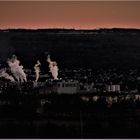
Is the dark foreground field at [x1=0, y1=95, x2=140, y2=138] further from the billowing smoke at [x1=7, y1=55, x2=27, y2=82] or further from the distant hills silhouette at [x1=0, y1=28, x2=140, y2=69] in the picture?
the distant hills silhouette at [x1=0, y1=28, x2=140, y2=69]

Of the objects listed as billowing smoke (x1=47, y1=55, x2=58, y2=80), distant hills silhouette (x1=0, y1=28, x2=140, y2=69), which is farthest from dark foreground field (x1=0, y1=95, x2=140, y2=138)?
distant hills silhouette (x1=0, y1=28, x2=140, y2=69)

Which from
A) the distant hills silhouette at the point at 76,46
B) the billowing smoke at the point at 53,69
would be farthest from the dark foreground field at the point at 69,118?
the distant hills silhouette at the point at 76,46

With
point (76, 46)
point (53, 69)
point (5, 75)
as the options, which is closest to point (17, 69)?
point (5, 75)

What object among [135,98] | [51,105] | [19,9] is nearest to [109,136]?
[135,98]

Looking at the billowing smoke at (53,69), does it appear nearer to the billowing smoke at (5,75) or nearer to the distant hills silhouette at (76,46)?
the distant hills silhouette at (76,46)

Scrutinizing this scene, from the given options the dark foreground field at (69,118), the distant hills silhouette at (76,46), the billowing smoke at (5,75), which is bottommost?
the dark foreground field at (69,118)

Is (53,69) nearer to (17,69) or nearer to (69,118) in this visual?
(17,69)
